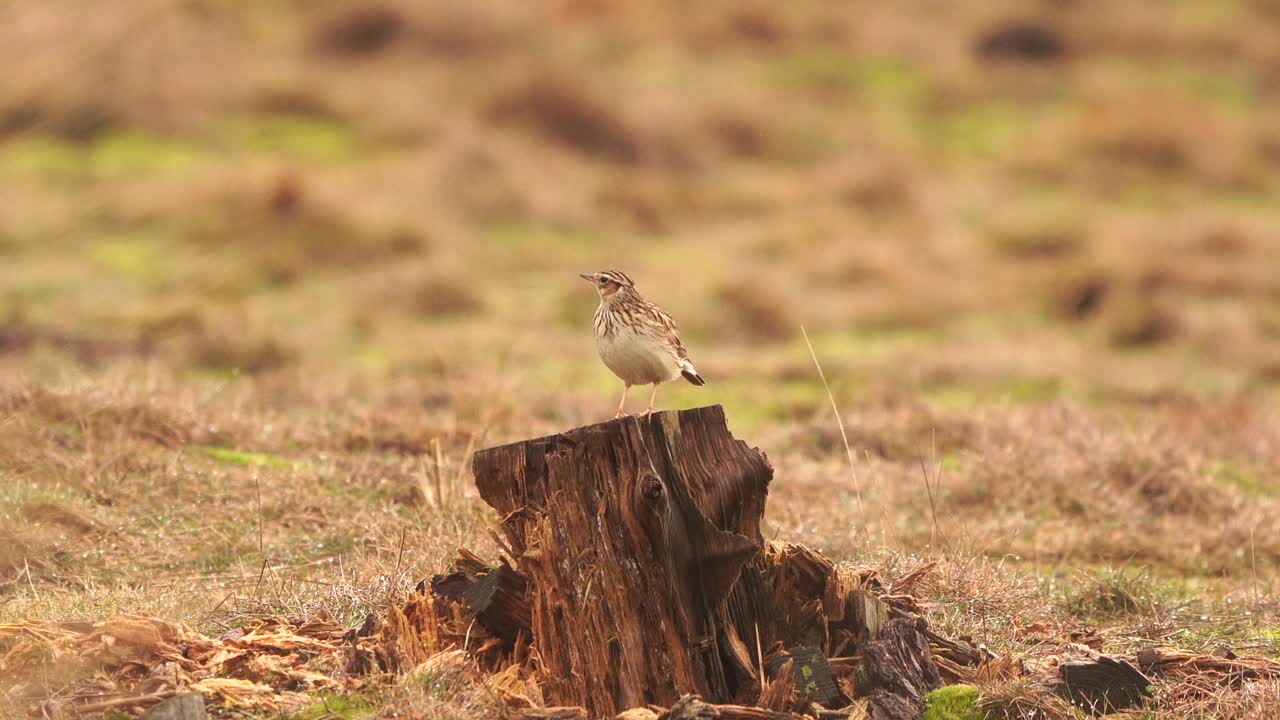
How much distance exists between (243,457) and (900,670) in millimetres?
4265

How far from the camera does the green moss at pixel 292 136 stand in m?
18.2

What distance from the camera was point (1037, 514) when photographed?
773 centimetres

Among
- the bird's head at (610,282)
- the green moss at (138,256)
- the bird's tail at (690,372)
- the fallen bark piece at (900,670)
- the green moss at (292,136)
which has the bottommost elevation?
the fallen bark piece at (900,670)

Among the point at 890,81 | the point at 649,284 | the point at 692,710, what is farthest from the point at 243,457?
the point at 890,81

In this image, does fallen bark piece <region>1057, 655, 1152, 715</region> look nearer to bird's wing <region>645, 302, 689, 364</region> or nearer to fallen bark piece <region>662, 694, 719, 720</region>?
fallen bark piece <region>662, 694, 719, 720</region>

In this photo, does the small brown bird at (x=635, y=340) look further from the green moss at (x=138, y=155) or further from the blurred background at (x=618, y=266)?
the green moss at (x=138, y=155)

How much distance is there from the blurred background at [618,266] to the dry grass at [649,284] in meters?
0.04

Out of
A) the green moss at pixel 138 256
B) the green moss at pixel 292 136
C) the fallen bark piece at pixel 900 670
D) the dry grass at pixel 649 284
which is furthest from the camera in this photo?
the green moss at pixel 292 136

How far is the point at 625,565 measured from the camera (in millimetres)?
4504

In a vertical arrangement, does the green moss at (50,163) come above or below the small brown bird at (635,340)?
above

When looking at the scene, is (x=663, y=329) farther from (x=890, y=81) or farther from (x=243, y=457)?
(x=890, y=81)

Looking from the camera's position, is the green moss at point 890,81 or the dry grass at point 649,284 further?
the green moss at point 890,81

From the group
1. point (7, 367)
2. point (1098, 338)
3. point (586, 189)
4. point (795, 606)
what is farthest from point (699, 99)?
point (795, 606)

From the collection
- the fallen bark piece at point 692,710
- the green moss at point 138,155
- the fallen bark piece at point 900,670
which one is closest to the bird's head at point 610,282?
the fallen bark piece at point 900,670
